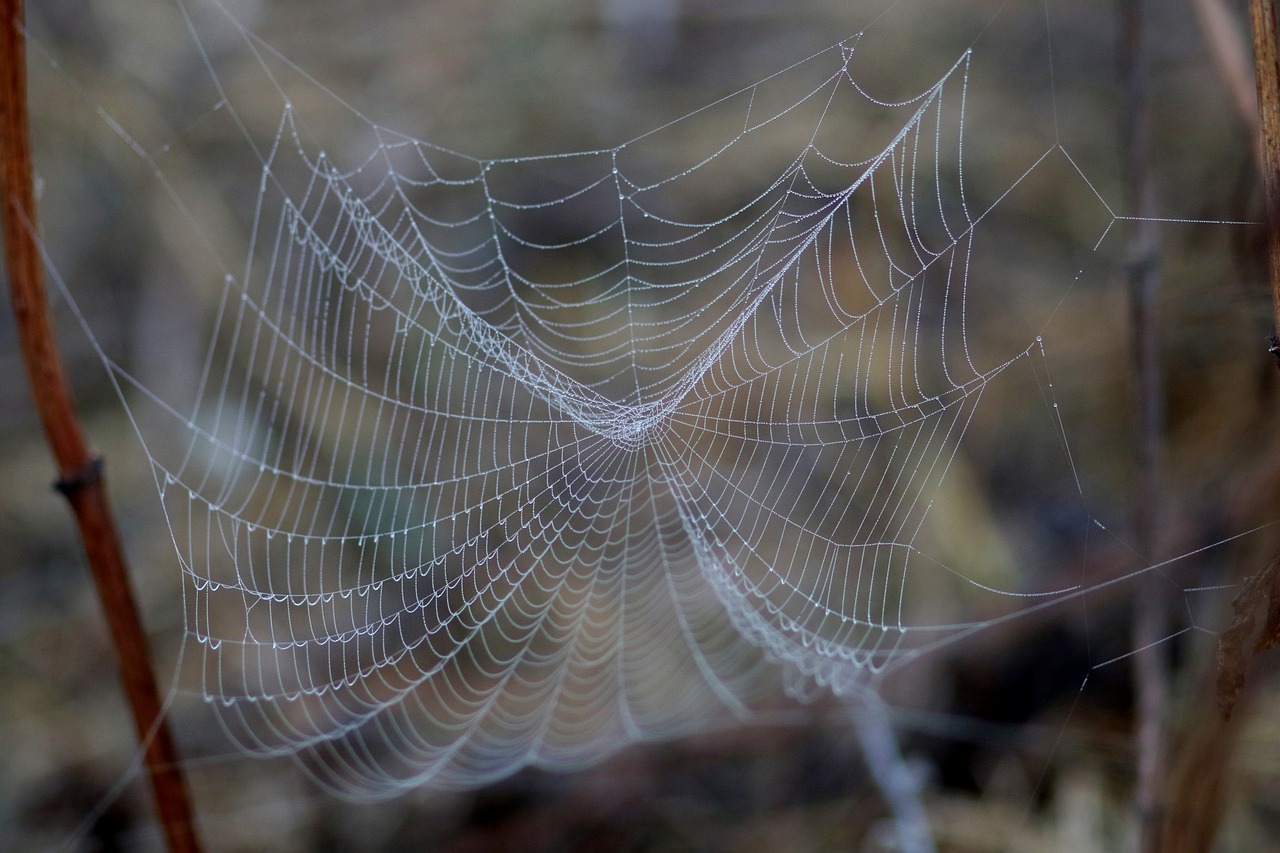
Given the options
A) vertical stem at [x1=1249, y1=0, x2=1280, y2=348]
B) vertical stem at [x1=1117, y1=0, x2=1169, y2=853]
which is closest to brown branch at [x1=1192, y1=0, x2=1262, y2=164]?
vertical stem at [x1=1117, y1=0, x2=1169, y2=853]

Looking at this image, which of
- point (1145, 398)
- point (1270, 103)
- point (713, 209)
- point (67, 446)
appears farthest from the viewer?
point (713, 209)

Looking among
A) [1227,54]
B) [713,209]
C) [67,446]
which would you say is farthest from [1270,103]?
[713,209]

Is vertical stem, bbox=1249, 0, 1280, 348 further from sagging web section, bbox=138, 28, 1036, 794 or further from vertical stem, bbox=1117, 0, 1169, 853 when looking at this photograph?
sagging web section, bbox=138, 28, 1036, 794

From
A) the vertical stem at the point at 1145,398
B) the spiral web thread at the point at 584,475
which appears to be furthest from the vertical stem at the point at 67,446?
the vertical stem at the point at 1145,398

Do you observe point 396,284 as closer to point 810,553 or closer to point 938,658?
point 810,553

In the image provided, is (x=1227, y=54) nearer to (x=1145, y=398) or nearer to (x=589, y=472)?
(x=1145, y=398)

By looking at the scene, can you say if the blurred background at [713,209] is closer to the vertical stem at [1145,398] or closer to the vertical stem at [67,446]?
the vertical stem at [1145,398]
